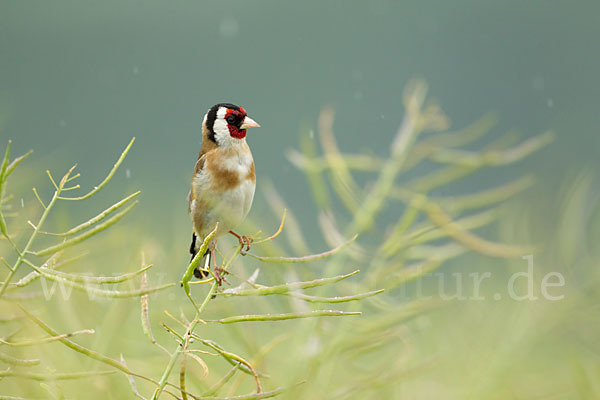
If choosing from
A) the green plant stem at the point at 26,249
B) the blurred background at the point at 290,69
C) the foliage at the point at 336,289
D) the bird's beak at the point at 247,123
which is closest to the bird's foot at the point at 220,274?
the foliage at the point at 336,289

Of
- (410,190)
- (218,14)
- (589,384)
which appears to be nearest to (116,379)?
(589,384)

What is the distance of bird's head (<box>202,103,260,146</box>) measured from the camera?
3.64 feet

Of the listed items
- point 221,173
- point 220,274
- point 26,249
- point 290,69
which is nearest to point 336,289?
point 221,173

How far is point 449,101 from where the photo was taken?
16.4m

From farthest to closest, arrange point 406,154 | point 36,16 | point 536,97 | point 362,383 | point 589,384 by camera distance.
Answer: point 536,97
point 36,16
point 406,154
point 362,383
point 589,384

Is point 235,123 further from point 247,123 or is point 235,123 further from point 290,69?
point 290,69

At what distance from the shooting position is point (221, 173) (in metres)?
1.24

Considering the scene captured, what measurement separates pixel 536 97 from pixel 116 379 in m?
16.4

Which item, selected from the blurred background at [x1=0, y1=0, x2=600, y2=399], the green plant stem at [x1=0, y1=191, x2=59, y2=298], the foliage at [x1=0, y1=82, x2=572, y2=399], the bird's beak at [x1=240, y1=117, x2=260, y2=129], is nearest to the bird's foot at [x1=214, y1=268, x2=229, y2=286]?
the foliage at [x1=0, y1=82, x2=572, y2=399]

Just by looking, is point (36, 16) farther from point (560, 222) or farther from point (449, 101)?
point (560, 222)

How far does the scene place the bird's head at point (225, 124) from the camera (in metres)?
1.11

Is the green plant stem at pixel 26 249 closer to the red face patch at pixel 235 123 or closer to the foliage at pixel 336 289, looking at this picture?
the foliage at pixel 336 289

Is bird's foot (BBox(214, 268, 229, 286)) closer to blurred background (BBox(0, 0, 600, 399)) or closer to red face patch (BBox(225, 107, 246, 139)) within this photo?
red face patch (BBox(225, 107, 246, 139))

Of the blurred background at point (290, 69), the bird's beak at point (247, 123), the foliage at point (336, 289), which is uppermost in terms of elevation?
the blurred background at point (290, 69)
